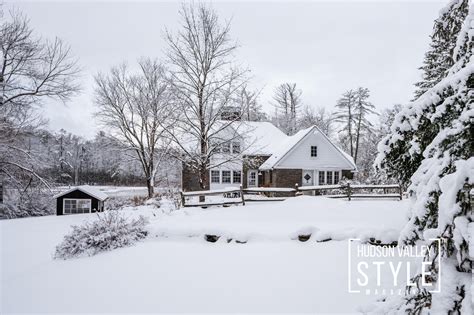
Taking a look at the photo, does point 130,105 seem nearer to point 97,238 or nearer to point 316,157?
point 316,157

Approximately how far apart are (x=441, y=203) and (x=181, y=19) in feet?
52.1

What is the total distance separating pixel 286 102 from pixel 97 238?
130 feet

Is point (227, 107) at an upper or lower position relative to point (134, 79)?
lower

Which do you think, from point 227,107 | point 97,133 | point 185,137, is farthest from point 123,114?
point 227,107

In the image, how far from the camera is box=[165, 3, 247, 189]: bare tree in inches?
588

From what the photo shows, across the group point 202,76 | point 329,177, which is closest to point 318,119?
point 329,177

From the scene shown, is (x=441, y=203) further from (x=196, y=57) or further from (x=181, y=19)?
(x=181, y=19)

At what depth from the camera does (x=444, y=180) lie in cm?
282

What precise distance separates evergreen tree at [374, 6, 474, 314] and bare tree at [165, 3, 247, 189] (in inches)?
461

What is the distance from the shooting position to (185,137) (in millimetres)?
16078

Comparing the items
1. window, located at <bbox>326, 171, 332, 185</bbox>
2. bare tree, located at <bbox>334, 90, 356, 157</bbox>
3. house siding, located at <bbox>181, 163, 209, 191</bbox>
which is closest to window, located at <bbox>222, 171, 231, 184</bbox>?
house siding, located at <bbox>181, 163, 209, 191</bbox>

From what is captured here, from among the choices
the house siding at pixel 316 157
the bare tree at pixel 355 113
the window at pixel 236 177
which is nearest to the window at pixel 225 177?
the window at pixel 236 177

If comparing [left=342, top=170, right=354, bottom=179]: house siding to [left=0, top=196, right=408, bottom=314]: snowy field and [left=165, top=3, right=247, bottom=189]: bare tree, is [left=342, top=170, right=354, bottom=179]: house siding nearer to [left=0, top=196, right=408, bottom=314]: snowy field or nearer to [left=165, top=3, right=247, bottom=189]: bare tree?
[left=165, top=3, right=247, bottom=189]: bare tree

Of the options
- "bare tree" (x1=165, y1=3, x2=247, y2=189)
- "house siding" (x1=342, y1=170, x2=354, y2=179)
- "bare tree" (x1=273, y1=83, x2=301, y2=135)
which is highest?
"bare tree" (x1=273, y1=83, x2=301, y2=135)
